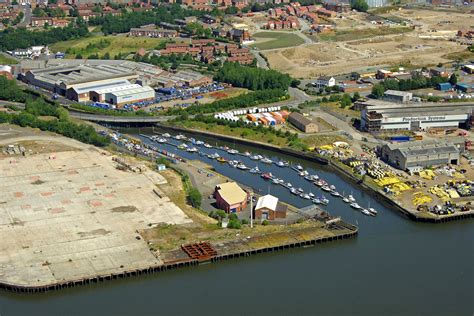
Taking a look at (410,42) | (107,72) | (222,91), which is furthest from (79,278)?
(410,42)

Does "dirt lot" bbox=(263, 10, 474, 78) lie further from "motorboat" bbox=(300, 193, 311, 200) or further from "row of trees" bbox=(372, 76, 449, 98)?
"motorboat" bbox=(300, 193, 311, 200)

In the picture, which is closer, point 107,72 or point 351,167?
point 351,167

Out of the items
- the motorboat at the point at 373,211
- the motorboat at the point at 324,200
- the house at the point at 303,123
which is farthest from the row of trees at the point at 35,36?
the motorboat at the point at 373,211

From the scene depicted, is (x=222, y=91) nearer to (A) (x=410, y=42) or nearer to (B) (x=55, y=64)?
(B) (x=55, y=64)

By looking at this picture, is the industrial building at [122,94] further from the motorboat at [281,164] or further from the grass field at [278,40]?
the grass field at [278,40]

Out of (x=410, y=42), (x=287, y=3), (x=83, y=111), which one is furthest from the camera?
(x=287, y=3)

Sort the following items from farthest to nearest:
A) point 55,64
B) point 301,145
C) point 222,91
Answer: point 55,64
point 222,91
point 301,145

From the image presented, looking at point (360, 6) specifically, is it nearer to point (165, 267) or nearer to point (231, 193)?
point (231, 193)
